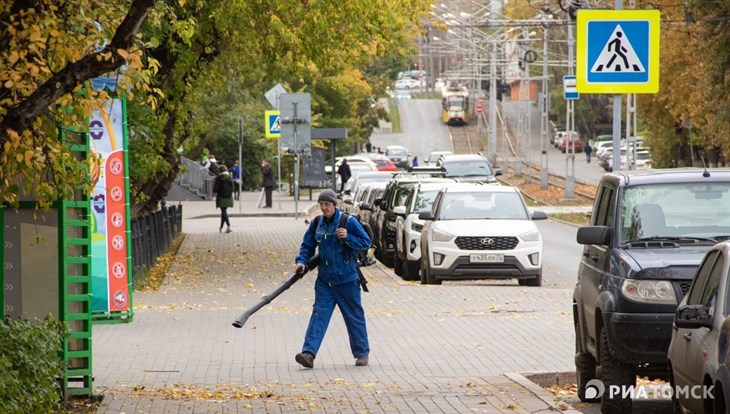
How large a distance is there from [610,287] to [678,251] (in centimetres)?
54

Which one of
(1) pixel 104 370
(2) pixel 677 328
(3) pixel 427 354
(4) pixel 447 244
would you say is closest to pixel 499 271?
(4) pixel 447 244

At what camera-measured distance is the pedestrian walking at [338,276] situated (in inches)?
482

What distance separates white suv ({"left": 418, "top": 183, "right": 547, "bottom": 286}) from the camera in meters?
21.6

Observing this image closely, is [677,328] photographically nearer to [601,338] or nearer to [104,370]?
[601,338]

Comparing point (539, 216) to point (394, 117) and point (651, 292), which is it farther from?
point (394, 117)

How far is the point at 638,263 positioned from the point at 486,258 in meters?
12.4

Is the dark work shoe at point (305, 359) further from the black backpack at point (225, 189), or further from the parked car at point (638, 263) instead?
the black backpack at point (225, 189)

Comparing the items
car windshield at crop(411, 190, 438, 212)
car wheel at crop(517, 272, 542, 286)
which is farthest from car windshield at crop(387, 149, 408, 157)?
car wheel at crop(517, 272, 542, 286)

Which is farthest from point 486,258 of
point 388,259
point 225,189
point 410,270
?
point 225,189

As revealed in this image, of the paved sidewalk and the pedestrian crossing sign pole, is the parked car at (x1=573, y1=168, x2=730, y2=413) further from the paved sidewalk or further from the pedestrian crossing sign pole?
the pedestrian crossing sign pole

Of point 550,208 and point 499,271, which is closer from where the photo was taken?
point 499,271

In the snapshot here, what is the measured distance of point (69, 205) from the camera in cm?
1011

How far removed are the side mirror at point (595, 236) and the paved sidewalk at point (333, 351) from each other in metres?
1.27

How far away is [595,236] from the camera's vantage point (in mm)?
9828
